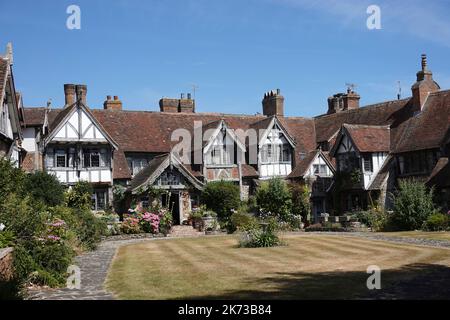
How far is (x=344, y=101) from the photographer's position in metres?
45.1

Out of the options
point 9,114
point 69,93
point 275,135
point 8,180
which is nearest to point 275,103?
point 275,135

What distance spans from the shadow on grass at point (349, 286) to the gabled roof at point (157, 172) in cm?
2156

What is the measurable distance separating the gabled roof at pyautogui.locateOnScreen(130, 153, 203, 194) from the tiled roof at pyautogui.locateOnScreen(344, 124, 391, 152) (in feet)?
33.7

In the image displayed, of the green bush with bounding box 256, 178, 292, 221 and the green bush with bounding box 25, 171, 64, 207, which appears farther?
the green bush with bounding box 256, 178, 292, 221

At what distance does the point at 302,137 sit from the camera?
42156 mm

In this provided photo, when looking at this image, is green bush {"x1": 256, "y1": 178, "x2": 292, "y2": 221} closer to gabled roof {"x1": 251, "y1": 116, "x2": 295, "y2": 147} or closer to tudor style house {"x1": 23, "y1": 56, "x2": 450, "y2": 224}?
tudor style house {"x1": 23, "y1": 56, "x2": 450, "y2": 224}

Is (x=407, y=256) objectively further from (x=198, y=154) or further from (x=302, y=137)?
(x=302, y=137)

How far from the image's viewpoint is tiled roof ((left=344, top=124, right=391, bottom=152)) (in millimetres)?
34938

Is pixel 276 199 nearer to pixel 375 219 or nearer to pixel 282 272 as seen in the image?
pixel 375 219

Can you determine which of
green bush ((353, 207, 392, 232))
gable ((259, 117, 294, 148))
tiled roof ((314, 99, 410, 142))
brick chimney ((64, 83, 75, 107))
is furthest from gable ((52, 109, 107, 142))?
→ tiled roof ((314, 99, 410, 142))

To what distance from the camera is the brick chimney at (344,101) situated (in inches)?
1770

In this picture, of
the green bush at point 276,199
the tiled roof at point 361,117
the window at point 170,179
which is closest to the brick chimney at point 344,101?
the tiled roof at point 361,117

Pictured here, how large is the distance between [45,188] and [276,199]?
14.8 meters
